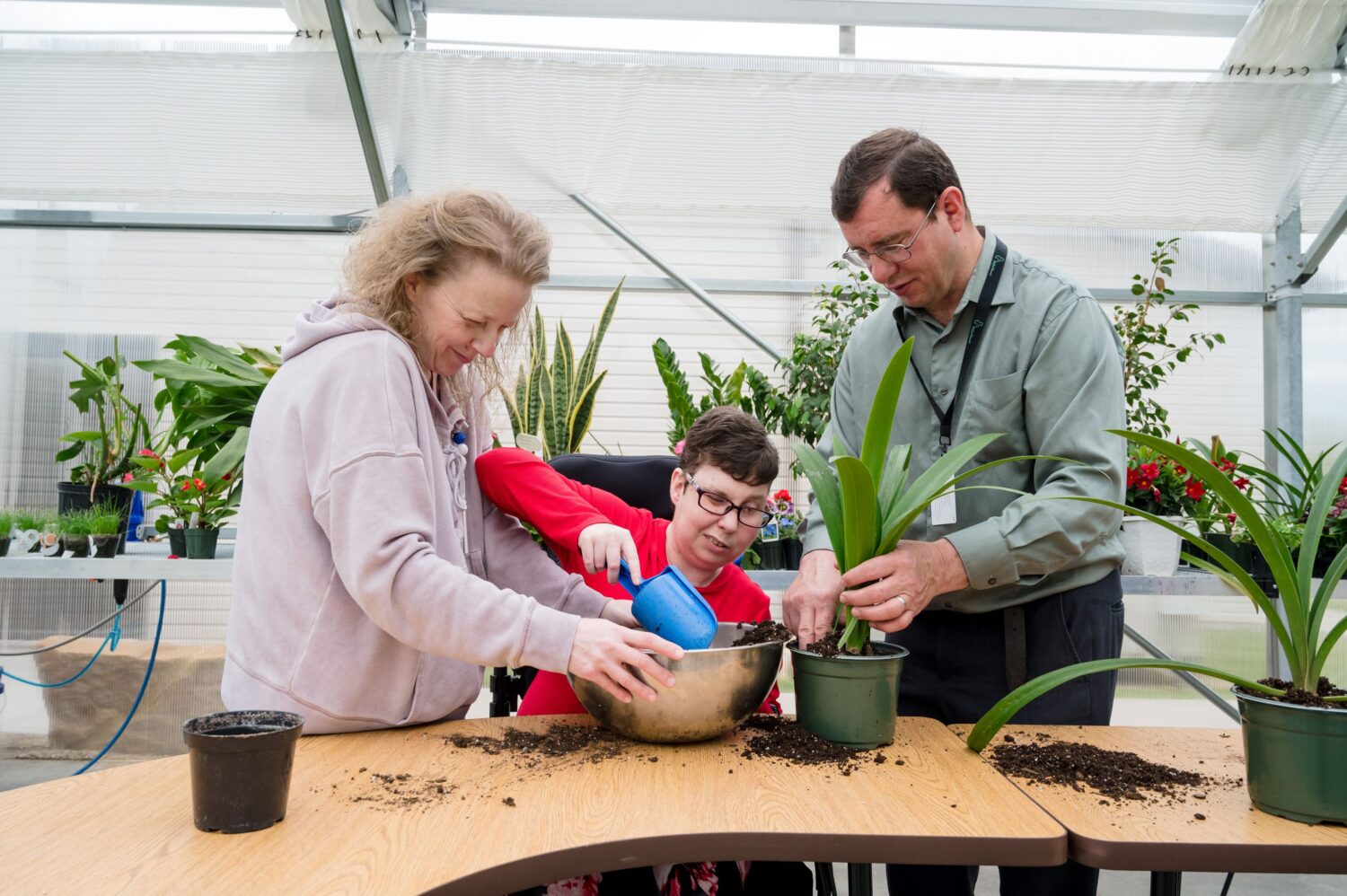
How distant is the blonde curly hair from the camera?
1376 mm

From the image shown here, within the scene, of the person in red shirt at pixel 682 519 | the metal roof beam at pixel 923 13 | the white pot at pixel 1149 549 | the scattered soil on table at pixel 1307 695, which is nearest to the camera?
the scattered soil on table at pixel 1307 695

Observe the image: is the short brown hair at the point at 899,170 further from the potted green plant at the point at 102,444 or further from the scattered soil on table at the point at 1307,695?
the potted green plant at the point at 102,444

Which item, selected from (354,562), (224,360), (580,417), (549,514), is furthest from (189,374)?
(354,562)

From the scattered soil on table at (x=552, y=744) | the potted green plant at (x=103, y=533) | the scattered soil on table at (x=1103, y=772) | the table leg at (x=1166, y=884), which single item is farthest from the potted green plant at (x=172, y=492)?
the table leg at (x=1166, y=884)

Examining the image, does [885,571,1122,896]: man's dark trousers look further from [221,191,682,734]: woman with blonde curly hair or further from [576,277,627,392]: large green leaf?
[576,277,627,392]: large green leaf

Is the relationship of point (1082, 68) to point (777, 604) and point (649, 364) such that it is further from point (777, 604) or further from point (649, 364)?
point (777, 604)

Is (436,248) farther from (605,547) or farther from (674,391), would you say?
(674,391)

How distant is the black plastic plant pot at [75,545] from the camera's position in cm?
313

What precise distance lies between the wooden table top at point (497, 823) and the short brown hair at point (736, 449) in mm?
649

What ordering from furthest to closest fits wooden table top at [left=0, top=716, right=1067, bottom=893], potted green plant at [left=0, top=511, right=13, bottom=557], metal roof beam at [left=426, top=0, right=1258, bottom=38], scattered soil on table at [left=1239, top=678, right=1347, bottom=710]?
metal roof beam at [left=426, top=0, right=1258, bottom=38], potted green plant at [left=0, top=511, right=13, bottom=557], scattered soil on table at [left=1239, top=678, right=1347, bottom=710], wooden table top at [left=0, top=716, right=1067, bottom=893]

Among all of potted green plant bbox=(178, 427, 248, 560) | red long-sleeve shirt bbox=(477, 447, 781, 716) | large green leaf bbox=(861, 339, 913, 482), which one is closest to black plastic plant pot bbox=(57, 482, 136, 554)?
potted green plant bbox=(178, 427, 248, 560)

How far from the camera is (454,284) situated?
1387 millimetres

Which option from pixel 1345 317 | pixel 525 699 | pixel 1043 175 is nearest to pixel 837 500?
pixel 525 699

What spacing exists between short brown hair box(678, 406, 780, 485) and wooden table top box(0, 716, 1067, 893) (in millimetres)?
649
